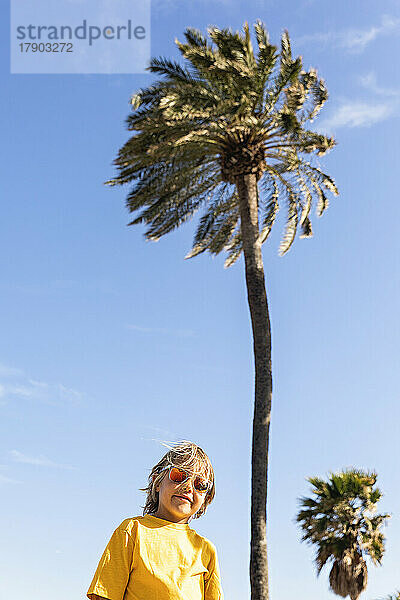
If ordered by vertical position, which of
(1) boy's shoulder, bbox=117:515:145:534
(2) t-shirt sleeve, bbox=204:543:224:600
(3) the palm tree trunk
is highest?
(3) the palm tree trunk

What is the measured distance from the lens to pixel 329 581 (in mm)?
18797

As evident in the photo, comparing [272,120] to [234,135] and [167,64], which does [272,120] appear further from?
[167,64]

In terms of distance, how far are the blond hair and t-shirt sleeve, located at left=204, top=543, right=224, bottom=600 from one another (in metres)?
0.19

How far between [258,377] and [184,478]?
1364cm

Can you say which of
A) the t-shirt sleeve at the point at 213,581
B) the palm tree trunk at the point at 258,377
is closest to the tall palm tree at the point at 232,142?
the palm tree trunk at the point at 258,377

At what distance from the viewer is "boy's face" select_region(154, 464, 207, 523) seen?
3.14 m

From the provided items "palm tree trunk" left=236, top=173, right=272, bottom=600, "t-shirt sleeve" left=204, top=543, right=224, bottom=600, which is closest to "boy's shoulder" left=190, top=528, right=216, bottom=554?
"t-shirt sleeve" left=204, top=543, right=224, bottom=600

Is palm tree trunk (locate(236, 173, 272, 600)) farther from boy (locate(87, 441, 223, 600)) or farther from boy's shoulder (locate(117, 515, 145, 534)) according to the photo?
boy's shoulder (locate(117, 515, 145, 534))

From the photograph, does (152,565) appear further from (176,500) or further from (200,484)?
(200,484)

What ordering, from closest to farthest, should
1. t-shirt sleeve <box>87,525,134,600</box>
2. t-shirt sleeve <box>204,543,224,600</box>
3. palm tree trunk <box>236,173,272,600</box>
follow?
t-shirt sleeve <box>87,525,134,600</box>
t-shirt sleeve <box>204,543,224,600</box>
palm tree trunk <box>236,173,272,600</box>

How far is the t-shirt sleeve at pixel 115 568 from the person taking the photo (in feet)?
9.50

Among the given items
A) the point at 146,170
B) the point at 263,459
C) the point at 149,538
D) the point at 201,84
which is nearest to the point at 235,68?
the point at 201,84

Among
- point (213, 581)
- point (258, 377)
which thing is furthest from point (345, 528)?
point (213, 581)

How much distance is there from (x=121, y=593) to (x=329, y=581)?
1738 centimetres
